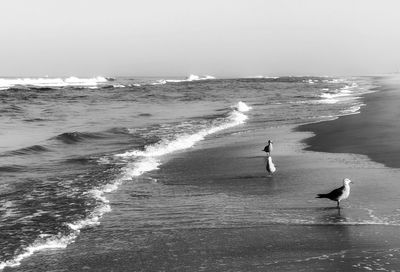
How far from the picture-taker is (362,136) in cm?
1702

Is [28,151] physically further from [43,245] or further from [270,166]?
[43,245]

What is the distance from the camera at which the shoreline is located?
535 inches

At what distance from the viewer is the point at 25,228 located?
796 centimetres

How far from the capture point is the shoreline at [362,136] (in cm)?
1360

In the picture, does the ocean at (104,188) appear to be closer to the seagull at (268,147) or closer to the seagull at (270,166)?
the seagull at (268,147)

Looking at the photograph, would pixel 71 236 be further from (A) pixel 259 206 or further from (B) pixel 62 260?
(A) pixel 259 206

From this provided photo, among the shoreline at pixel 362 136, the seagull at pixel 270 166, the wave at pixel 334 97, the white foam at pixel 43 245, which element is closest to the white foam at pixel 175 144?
the shoreline at pixel 362 136

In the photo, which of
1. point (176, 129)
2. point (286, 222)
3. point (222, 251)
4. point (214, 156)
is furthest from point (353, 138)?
point (222, 251)

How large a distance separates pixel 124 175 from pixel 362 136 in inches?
334

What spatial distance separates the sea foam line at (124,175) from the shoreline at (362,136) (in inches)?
154

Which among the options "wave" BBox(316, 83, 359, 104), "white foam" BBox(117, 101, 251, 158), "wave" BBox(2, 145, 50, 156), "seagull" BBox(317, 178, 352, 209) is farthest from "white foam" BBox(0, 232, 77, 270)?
"wave" BBox(316, 83, 359, 104)

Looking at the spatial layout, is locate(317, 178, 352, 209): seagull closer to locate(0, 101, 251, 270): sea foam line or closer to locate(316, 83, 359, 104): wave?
locate(0, 101, 251, 270): sea foam line

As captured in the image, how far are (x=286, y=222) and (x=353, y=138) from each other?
377 inches

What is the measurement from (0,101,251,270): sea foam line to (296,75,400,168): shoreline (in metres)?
3.90
